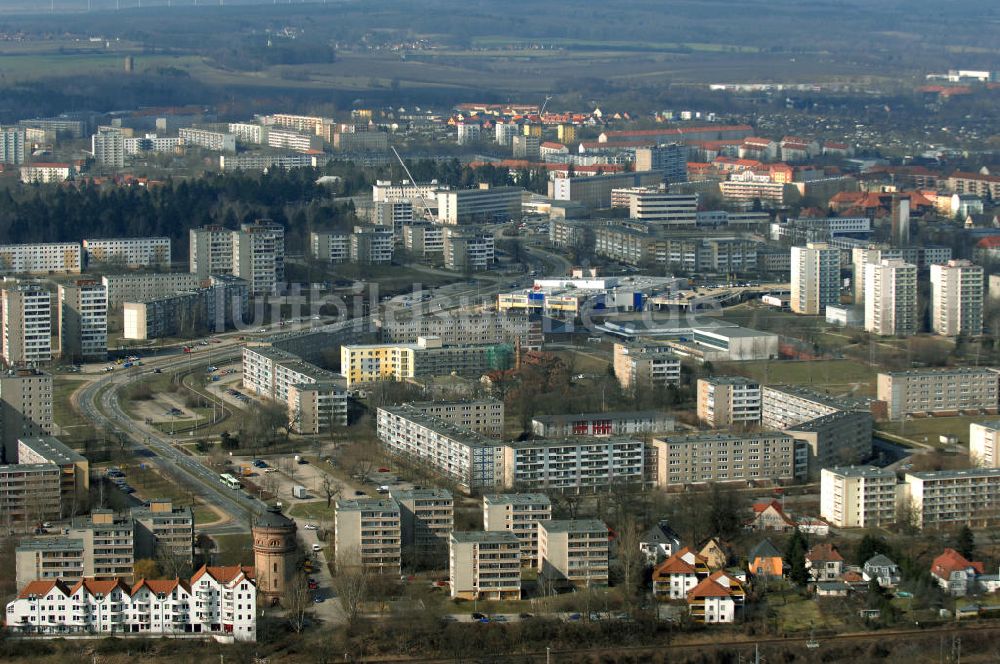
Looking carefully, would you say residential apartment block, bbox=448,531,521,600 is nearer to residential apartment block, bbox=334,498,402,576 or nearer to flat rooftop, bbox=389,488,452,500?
residential apartment block, bbox=334,498,402,576

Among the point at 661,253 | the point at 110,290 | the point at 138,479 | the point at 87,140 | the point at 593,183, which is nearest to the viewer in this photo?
the point at 138,479

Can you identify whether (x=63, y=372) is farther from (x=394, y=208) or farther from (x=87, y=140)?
(x=87, y=140)

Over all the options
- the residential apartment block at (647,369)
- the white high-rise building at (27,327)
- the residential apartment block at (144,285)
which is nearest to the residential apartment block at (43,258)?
the residential apartment block at (144,285)

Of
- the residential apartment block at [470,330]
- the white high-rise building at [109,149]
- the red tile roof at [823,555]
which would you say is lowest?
the red tile roof at [823,555]

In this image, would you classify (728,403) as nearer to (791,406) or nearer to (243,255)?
(791,406)

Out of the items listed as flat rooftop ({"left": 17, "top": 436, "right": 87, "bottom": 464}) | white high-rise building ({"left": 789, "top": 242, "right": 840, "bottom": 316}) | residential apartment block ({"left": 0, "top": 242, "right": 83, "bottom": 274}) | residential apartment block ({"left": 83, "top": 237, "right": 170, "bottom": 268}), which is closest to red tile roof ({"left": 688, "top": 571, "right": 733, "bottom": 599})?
flat rooftop ({"left": 17, "top": 436, "right": 87, "bottom": 464})

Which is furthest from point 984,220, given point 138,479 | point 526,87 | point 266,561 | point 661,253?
point 526,87

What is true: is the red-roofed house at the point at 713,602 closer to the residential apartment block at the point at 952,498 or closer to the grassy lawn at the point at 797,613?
the grassy lawn at the point at 797,613
